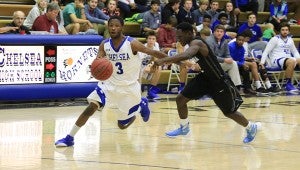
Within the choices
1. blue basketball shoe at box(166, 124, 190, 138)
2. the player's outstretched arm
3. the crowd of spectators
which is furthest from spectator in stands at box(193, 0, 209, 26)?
the player's outstretched arm

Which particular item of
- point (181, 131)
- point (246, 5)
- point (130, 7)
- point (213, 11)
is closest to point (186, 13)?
point (213, 11)

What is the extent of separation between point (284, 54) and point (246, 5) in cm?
329

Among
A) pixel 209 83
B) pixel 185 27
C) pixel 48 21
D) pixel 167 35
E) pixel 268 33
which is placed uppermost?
pixel 185 27

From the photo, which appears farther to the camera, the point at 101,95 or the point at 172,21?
the point at 172,21

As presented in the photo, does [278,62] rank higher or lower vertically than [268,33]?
lower

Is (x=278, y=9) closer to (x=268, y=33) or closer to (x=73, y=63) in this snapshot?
(x=268, y=33)

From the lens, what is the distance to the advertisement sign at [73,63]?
1232 cm

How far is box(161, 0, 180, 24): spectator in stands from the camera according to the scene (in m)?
16.3

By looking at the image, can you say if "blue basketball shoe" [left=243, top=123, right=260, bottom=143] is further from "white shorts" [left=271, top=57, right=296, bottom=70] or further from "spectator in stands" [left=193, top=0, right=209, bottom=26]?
"spectator in stands" [left=193, top=0, right=209, bottom=26]

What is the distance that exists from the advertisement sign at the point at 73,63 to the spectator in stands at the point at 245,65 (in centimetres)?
413

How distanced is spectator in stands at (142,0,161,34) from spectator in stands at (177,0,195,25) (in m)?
0.82

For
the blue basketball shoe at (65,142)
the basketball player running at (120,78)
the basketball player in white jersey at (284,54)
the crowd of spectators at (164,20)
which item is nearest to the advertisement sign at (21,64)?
the crowd of spectators at (164,20)

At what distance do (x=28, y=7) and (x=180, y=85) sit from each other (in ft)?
12.6

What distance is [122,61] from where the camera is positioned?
27.0ft
